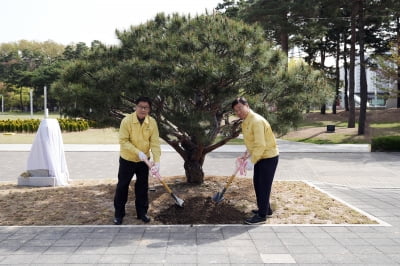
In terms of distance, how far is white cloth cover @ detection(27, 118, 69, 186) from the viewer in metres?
6.51

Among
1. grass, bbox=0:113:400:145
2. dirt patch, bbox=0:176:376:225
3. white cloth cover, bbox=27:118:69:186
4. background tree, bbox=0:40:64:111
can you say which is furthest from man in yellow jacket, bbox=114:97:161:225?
background tree, bbox=0:40:64:111

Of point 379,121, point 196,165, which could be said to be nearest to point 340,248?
point 196,165

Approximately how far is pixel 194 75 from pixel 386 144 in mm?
10919

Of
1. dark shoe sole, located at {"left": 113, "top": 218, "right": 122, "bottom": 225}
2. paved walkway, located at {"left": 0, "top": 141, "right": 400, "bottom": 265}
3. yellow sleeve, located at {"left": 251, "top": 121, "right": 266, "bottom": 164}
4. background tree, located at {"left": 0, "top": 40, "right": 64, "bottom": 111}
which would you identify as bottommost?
paved walkway, located at {"left": 0, "top": 141, "right": 400, "bottom": 265}

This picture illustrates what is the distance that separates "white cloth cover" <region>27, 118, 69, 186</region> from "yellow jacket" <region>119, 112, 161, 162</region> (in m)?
2.80

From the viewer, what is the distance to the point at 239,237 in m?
3.90

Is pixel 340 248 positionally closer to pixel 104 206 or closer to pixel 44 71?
pixel 104 206

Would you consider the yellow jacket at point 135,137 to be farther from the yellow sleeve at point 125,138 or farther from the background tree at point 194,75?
the background tree at point 194,75

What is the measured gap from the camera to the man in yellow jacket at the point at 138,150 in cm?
418

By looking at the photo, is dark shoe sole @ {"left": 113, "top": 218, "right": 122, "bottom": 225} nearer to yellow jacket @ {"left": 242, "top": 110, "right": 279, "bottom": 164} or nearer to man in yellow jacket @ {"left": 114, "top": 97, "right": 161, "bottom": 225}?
man in yellow jacket @ {"left": 114, "top": 97, "right": 161, "bottom": 225}

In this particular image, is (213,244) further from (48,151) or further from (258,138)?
(48,151)

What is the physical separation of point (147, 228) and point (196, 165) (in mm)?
1948

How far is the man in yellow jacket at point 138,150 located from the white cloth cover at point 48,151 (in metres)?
2.65

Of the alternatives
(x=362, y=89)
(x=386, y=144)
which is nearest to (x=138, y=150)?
(x=386, y=144)
